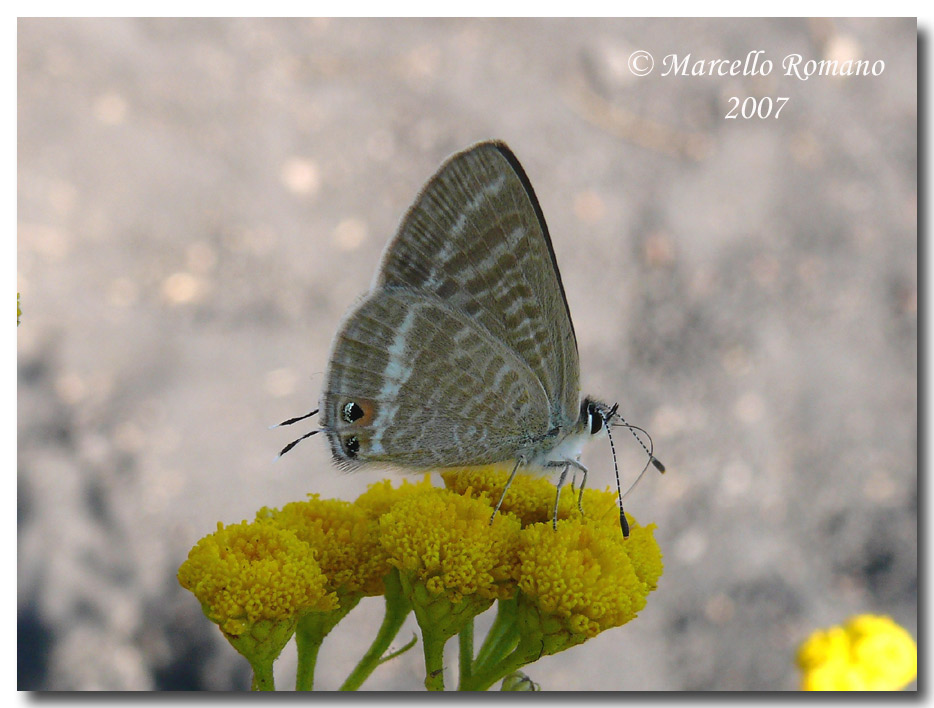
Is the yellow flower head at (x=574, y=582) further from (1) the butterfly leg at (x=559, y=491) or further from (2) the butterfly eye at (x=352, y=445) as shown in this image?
(2) the butterfly eye at (x=352, y=445)

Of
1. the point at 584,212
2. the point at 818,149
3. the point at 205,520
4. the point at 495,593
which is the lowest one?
the point at 205,520

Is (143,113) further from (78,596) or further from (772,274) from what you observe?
(772,274)

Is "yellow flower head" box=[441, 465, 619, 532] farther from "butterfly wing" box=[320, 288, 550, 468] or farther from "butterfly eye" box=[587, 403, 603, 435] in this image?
"butterfly eye" box=[587, 403, 603, 435]

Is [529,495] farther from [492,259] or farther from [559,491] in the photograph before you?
[492,259]

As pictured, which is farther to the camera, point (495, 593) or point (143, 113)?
point (143, 113)

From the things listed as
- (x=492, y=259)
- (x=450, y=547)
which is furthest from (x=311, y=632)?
(x=492, y=259)

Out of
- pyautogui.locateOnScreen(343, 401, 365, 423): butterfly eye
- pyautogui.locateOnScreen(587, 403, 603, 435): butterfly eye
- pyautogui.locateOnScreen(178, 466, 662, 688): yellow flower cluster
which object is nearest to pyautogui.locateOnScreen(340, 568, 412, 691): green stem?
pyautogui.locateOnScreen(178, 466, 662, 688): yellow flower cluster

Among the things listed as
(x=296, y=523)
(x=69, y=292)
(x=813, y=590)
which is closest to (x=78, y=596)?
(x=69, y=292)
